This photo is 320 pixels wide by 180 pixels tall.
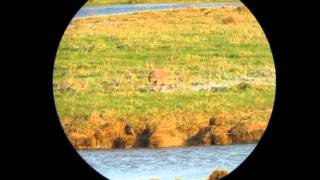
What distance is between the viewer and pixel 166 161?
27.6 ft

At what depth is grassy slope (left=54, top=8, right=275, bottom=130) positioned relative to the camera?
861 centimetres

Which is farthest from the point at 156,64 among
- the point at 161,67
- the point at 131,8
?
the point at 131,8

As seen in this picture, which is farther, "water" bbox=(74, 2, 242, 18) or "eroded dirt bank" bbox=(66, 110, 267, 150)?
"water" bbox=(74, 2, 242, 18)

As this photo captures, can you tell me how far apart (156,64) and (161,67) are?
5cm

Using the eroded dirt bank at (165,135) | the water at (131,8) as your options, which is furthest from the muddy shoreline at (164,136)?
the water at (131,8)

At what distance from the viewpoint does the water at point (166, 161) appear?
27.4ft

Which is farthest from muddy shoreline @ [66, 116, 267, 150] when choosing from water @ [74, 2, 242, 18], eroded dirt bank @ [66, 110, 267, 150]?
water @ [74, 2, 242, 18]

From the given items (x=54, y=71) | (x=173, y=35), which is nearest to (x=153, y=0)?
(x=173, y=35)

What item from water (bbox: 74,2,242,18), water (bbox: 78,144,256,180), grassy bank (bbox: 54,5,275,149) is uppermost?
water (bbox: 74,2,242,18)

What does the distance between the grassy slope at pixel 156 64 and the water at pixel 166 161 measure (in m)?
0.29

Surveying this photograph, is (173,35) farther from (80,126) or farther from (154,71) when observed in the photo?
(80,126)

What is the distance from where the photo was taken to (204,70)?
28.4ft

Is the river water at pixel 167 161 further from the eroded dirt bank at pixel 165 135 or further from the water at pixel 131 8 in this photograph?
the water at pixel 131 8

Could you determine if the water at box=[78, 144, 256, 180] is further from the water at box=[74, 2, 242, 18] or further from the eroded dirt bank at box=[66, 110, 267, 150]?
the water at box=[74, 2, 242, 18]
